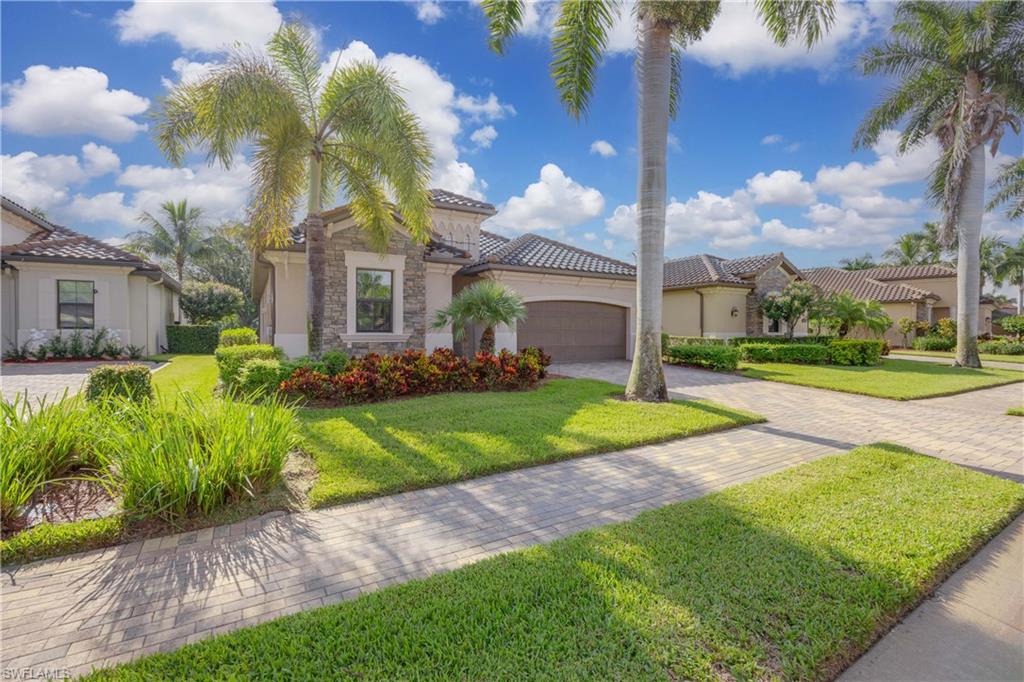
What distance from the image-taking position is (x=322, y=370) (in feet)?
30.9

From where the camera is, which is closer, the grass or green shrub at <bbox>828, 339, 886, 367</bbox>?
the grass

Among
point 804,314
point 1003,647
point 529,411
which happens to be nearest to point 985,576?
point 1003,647

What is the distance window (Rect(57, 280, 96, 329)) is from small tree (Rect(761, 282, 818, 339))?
2839 centimetres

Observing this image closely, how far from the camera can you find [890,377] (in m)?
14.3

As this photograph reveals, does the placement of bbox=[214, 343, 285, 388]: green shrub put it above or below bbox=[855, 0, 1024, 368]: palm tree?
below

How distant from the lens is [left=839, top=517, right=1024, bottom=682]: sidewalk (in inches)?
98.2

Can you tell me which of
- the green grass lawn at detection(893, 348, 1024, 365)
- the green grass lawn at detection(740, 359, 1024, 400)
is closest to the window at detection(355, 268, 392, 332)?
the green grass lawn at detection(740, 359, 1024, 400)

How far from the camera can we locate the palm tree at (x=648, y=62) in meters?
8.65

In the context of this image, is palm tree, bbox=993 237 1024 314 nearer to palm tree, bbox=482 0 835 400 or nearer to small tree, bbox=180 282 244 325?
palm tree, bbox=482 0 835 400

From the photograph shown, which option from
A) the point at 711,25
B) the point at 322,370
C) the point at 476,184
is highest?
the point at 711,25

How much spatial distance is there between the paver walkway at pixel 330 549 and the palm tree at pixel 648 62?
10.6 ft

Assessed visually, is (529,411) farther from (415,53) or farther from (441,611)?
(415,53)

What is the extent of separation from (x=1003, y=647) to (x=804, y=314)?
22.9m

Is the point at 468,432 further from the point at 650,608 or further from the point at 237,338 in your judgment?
the point at 237,338
